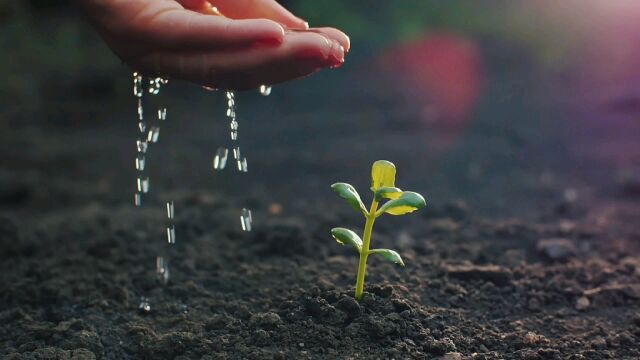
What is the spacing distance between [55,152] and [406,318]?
3.13 metres

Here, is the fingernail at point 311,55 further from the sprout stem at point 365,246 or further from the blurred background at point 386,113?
the blurred background at point 386,113

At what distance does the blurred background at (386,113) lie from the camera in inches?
167

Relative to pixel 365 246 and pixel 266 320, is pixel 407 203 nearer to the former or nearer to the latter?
pixel 365 246

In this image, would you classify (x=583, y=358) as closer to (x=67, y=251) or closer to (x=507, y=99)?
(x=67, y=251)

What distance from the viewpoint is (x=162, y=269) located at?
9.77ft

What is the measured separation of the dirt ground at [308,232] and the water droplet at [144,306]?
0.04ft

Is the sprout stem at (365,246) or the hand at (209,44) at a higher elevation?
the hand at (209,44)

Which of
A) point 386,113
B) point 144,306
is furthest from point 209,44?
point 386,113

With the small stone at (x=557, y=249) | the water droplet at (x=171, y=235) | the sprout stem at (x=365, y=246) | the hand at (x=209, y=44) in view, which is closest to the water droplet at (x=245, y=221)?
the water droplet at (x=171, y=235)

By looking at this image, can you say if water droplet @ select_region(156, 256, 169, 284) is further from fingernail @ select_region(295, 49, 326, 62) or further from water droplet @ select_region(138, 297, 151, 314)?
fingernail @ select_region(295, 49, 326, 62)

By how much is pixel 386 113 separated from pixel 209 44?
11.5 feet

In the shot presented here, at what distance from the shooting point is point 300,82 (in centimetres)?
597

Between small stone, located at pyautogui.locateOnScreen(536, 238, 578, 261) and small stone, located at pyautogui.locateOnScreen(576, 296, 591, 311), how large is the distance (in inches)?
17.1

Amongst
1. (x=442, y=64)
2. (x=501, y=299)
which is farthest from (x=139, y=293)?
(x=442, y=64)
